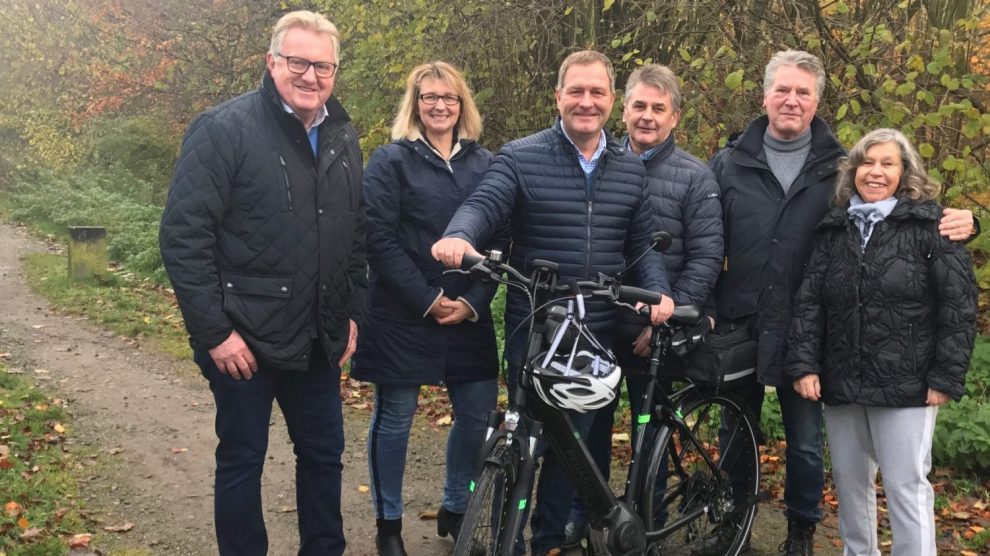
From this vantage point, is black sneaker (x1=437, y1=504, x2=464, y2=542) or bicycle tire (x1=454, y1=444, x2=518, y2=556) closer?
bicycle tire (x1=454, y1=444, x2=518, y2=556)

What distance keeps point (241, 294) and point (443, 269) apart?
1.07m

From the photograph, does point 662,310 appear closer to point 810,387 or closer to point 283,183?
point 810,387

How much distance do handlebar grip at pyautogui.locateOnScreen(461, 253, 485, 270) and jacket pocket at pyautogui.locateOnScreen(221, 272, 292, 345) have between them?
2.22ft

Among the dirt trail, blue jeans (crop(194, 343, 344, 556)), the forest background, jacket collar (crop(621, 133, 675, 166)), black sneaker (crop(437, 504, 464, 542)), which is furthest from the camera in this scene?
the forest background

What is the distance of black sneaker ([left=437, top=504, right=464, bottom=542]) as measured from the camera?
455cm

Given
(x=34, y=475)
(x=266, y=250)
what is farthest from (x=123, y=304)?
(x=266, y=250)

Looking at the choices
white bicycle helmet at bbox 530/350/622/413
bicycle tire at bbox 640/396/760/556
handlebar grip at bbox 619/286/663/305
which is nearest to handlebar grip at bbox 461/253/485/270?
white bicycle helmet at bbox 530/350/622/413

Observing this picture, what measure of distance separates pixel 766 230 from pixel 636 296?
101cm

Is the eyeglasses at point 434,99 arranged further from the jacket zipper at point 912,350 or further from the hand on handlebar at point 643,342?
the jacket zipper at point 912,350

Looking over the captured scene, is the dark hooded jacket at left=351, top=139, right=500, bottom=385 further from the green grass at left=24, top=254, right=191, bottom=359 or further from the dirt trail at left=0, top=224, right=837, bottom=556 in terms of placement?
the green grass at left=24, top=254, right=191, bottom=359

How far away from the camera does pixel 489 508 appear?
3354 mm

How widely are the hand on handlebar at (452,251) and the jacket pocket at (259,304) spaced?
0.59 metres

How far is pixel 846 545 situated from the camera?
397cm

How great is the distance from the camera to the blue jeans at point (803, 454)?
13.9 feet
